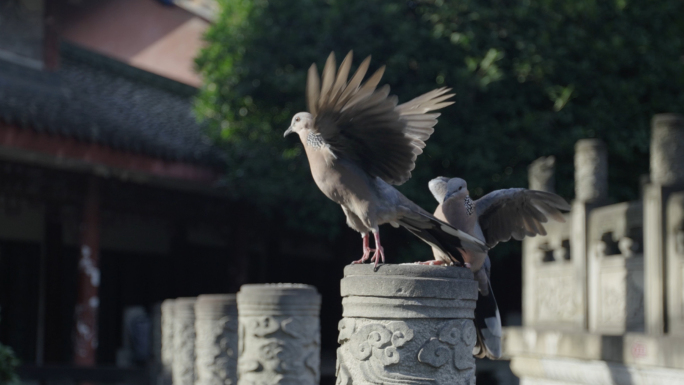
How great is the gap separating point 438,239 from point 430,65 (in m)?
6.93

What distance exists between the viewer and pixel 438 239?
297 centimetres

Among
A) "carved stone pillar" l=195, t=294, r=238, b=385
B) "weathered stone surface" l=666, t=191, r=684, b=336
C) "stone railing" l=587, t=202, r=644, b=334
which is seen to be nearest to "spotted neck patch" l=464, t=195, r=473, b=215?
"weathered stone surface" l=666, t=191, r=684, b=336

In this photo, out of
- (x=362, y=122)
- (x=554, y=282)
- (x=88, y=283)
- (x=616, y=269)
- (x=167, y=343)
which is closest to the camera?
(x=362, y=122)

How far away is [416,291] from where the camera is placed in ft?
9.55

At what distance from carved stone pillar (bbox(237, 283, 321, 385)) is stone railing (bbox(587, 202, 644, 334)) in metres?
2.39

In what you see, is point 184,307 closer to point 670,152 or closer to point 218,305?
point 218,305

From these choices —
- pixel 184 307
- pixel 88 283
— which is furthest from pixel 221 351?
pixel 88 283

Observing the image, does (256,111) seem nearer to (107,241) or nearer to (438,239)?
(107,241)

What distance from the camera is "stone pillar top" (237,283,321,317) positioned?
15.8 ft

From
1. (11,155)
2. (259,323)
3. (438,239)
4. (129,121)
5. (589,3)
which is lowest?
(259,323)

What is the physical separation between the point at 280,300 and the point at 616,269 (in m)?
2.68

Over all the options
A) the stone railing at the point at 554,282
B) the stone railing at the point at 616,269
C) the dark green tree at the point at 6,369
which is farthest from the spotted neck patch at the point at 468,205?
the dark green tree at the point at 6,369

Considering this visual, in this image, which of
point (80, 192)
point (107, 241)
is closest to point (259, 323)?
point (80, 192)

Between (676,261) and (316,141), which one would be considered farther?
(676,261)
